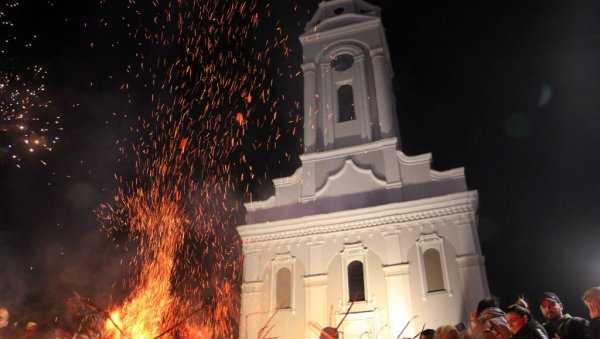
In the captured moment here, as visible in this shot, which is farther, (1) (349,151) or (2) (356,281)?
(1) (349,151)

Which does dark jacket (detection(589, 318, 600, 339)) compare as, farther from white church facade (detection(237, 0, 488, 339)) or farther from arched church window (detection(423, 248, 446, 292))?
arched church window (detection(423, 248, 446, 292))

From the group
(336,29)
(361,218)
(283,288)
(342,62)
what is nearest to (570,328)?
(361,218)

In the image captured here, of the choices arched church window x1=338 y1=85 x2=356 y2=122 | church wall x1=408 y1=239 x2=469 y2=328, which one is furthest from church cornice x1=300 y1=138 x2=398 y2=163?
church wall x1=408 y1=239 x2=469 y2=328

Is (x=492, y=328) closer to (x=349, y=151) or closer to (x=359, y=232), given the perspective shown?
(x=359, y=232)

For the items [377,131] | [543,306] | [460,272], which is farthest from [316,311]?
[543,306]

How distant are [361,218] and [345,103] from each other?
6627mm

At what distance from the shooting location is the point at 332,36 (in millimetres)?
23031

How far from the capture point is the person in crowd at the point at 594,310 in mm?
5133

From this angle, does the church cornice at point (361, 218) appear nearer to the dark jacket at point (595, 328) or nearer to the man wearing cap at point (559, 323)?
the man wearing cap at point (559, 323)

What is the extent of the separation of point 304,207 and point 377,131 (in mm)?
4840

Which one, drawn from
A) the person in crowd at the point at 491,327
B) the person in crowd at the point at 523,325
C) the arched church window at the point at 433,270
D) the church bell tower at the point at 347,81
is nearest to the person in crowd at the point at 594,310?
the person in crowd at the point at 523,325

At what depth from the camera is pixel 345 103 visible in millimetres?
21828

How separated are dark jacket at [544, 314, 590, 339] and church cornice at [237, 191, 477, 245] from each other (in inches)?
436

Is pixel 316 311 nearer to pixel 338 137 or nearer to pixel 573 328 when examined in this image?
pixel 338 137
